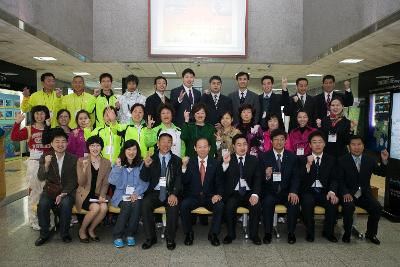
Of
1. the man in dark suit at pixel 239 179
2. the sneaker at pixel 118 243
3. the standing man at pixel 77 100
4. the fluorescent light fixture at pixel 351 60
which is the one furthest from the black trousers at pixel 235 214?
the fluorescent light fixture at pixel 351 60

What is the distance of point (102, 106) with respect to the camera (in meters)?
5.28

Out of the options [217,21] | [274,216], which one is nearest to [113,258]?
[274,216]

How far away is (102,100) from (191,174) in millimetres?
1957

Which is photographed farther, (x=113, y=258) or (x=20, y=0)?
(x=20, y=0)

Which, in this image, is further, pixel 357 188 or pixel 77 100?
pixel 77 100

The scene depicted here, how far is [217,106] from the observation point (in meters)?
5.23

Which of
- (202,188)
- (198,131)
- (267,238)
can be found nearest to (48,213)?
(202,188)

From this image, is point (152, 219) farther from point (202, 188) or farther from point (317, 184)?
point (317, 184)

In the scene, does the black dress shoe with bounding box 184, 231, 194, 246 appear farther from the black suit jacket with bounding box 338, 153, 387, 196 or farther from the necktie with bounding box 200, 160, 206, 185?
the black suit jacket with bounding box 338, 153, 387, 196

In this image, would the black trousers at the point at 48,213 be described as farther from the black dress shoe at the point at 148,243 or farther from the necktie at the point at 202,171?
the necktie at the point at 202,171

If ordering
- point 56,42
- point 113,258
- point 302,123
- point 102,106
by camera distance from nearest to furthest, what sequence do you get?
point 113,258 < point 302,123 < point 102,106 < point 56,42

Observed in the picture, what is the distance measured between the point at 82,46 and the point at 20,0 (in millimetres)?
2770

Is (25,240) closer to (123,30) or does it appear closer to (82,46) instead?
(82,46)

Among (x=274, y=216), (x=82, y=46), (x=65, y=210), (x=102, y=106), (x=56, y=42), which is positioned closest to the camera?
(x=65, y=210)
